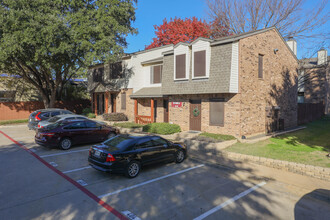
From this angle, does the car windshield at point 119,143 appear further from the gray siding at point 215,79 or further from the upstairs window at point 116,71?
the upstairs window at point 116,71

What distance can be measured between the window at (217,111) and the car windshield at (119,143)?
24.6 ft

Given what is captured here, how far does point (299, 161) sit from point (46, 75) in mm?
24217

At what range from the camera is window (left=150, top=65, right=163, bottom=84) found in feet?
66.1

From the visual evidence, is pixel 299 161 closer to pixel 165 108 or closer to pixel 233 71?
pixel 233 71

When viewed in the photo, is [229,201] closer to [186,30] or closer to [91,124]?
[91,124]

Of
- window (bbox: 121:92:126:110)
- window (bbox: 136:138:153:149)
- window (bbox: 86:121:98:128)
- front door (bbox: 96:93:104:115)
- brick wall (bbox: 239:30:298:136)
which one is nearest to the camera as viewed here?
window (bbox: 136:138:153:149)

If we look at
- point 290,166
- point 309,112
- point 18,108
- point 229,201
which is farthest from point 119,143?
point 18,108

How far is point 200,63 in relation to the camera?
48.1 feet

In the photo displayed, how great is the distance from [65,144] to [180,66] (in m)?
8.90

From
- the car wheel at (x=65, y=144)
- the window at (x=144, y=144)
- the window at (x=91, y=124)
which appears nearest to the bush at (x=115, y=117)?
the window at (x=91, y=124)

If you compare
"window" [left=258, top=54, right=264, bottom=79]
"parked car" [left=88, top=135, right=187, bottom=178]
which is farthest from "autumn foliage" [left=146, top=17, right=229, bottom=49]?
"parked car" [left=88, top=135, right=187, bottom=178]

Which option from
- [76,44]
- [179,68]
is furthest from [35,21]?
[179,68]

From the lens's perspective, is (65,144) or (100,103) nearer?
(65,144)

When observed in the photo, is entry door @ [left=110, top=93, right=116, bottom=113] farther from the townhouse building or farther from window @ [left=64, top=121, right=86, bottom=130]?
window @ [left=64, top=121, right=86, bottom=130]
